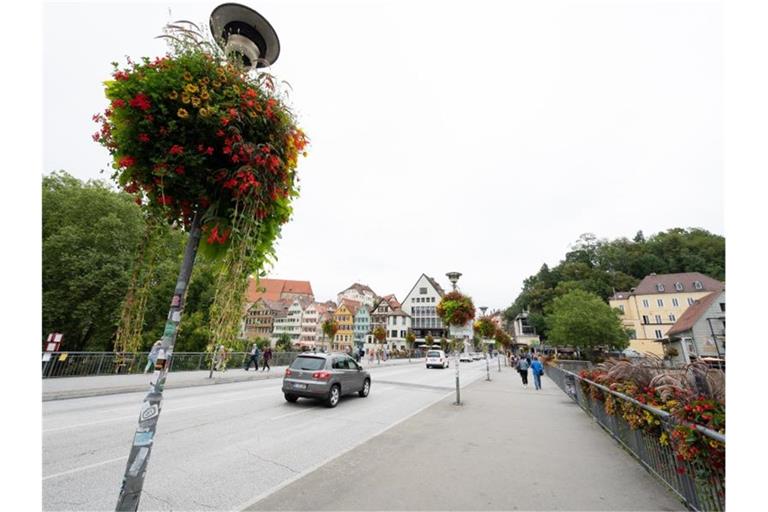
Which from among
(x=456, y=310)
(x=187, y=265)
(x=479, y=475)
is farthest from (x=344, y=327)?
(x=187, y=265)

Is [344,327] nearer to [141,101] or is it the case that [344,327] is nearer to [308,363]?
[308,363]

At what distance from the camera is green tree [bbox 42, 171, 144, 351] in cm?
2114

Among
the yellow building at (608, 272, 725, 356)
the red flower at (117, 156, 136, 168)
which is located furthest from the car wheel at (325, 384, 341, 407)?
the yellow building at (608, 272, 725, 356)

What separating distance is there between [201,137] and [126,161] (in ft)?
1.79

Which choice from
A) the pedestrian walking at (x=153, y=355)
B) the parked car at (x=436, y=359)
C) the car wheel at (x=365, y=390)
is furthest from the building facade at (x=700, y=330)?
the pedestrian walking at (x=153, y=355)

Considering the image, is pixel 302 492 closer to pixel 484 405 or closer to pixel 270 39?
pixel 270 39

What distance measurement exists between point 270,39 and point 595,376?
10551 millimetres

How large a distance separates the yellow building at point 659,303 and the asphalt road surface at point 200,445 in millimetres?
62759

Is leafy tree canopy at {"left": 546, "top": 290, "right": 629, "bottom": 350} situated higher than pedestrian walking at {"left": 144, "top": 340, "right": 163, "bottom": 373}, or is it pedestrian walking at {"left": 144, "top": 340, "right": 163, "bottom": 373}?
pedestrian walking at {"left": 144, "top": 340, "right": 163, "bottom": 373}

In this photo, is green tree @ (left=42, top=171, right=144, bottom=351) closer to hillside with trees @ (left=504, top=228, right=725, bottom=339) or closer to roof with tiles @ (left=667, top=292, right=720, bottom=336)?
roof with tiles @ (left=667, top=292, right=720, bottom=336)

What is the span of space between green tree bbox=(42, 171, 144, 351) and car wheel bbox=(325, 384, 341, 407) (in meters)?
15.9

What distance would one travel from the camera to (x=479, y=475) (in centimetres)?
516

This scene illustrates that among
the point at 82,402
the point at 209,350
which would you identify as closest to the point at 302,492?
the point at 209,350

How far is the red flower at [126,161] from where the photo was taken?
8.06 ft
